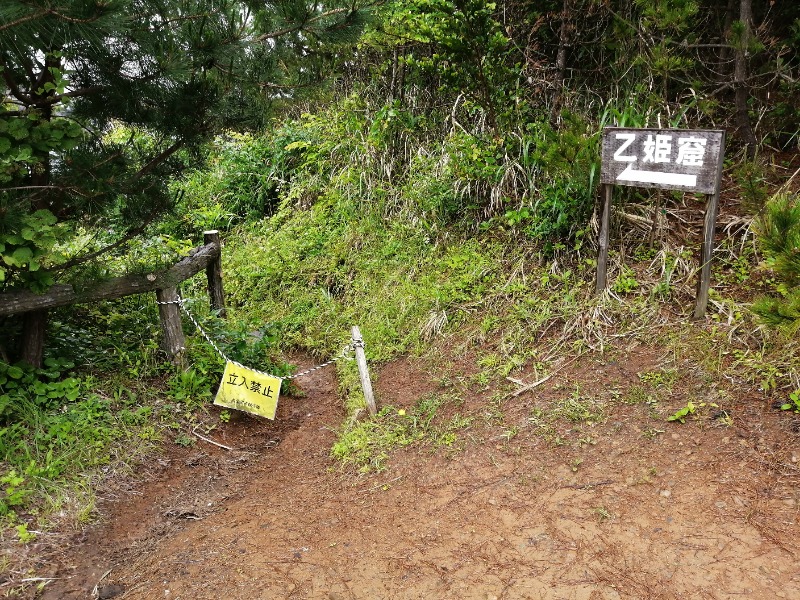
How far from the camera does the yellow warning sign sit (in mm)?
4562

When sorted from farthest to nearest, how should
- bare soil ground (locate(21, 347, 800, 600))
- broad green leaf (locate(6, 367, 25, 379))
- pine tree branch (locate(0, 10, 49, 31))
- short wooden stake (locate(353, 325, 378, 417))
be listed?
short wooden stake (locate(353, 325, 378, 417)), broad green leaf (locate(6, 367, 25, 379)), bare soil ground (locate(21, 347, 800, 600)), pine tree branch (locate(0, 10, 49, 31))

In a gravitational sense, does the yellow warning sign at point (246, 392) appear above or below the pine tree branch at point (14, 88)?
below

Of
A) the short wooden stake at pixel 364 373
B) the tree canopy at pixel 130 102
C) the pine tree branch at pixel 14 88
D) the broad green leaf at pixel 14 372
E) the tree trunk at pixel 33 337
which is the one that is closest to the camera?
the tree canopy at pixel 130 102

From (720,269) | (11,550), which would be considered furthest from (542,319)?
(11,550)

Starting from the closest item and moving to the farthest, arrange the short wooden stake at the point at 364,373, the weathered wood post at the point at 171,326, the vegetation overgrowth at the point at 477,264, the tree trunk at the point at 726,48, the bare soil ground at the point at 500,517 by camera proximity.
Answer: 1. the bare soil ground at the point at 500,517
2. the vegetation overgrowth at the point at 477,264
3. the short wooden stake at the point at 364,373
4. the weathered wood post at the point at 171,326
5. the tree trunk at the point at 726,48

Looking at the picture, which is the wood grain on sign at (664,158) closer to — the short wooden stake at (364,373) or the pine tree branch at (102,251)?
the short wooden stake at (364,373)

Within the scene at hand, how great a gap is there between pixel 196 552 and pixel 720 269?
416 cm

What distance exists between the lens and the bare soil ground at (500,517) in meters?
2.89

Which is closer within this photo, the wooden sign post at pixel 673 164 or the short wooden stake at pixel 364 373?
the wooden sign post at pixel 673 164

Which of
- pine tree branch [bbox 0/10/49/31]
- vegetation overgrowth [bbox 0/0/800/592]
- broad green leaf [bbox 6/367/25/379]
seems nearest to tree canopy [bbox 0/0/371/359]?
vegetation overgrowth [bbox 0/0/800/592]

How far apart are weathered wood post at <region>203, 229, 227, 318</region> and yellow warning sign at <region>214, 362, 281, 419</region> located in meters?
1.21

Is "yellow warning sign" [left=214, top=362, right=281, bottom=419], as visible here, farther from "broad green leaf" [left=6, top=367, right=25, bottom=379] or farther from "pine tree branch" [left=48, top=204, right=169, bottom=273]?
"broad green leaf" [left=6, top=367, right=25, bottom=379]

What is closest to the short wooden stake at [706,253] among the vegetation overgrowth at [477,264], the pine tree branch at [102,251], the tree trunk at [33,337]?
the vegetation overgrowth at [477,264]

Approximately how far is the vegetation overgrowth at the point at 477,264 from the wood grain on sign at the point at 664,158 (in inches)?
8.6
